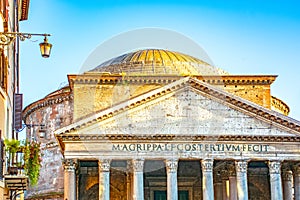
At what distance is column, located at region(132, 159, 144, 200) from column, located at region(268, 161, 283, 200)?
17.6 ft

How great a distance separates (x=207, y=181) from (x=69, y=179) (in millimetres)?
5571

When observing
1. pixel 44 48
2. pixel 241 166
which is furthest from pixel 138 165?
pixel 44 48

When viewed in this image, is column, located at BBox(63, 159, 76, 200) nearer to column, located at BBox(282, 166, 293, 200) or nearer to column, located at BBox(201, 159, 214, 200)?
column, located at BBox(201, 159, 214, 200)

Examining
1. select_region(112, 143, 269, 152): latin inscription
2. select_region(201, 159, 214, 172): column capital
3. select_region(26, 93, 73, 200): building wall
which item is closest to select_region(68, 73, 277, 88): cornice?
select_region(26, 93, 73, 200): building wall

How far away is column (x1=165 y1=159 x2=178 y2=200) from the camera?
25641mm

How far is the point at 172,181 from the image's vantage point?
84.6ft

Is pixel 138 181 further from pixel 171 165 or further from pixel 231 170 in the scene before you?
pixel 231 170

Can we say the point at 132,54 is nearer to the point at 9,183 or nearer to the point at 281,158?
the point at 281,158

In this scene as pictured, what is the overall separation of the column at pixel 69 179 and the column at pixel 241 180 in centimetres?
667

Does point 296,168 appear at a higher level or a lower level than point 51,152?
lower

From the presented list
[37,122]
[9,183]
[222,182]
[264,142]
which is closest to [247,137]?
[264,142]

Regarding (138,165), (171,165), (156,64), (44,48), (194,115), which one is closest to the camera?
(44,48)

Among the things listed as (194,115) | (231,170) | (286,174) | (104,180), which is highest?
(194,115)

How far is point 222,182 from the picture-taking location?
1176 inches
